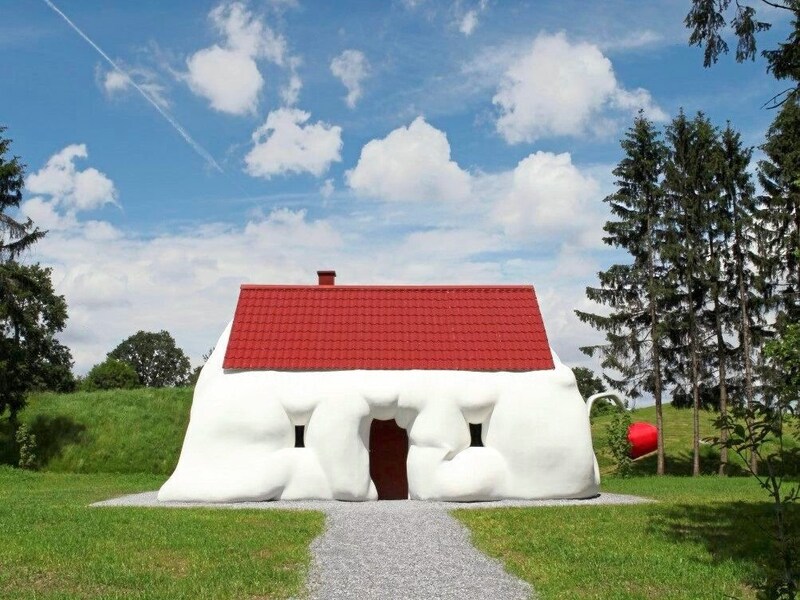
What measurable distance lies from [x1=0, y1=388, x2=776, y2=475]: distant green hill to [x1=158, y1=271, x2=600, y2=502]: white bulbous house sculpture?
12.4m

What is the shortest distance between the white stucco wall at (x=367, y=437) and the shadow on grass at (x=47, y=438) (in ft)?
50.2

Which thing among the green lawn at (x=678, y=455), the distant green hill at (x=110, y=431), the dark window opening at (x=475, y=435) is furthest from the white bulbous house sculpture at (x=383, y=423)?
the green lawn at (x=678, y=455)

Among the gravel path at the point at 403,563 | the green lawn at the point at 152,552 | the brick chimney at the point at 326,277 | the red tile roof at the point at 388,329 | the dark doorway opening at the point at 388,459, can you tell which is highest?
the brick chimney at the point at 326,277

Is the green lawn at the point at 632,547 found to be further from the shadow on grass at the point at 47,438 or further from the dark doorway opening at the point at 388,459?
the shadow on grass at the point at 47,438

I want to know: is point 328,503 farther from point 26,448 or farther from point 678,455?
point 678,455

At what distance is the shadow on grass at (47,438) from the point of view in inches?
1207

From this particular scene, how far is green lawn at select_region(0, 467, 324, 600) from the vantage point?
8.93 metres

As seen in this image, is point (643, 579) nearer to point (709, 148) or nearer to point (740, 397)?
point (740, 397)

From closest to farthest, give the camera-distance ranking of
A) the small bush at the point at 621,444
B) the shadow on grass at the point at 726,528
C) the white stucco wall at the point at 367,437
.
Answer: the shadow on grass at the point at 726,528, the white stucco wall at the point at 367,437, the small bush at the point at 621,444

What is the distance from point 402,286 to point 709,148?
17.6 meters

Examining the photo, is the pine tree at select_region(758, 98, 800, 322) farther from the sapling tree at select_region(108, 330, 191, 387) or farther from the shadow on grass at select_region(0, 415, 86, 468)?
the sapling tree at select_region(108, 330, 191, 387)

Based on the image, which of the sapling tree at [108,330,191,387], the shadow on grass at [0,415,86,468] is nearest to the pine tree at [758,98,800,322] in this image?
the shadow on grass at [0,415,86,468]

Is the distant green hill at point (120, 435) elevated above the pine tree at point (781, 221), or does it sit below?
below

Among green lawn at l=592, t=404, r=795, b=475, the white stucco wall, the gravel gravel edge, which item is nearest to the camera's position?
the gravel gravel edge
